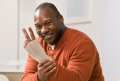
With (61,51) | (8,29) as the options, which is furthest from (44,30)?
(8,29)

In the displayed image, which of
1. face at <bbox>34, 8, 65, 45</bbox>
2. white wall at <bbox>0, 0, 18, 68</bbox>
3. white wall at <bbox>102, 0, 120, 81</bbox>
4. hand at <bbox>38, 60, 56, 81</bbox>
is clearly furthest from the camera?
white wall at <bbox>0, 0, 18, 68</bbox>

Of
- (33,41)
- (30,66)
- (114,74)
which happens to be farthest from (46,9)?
(114,74)

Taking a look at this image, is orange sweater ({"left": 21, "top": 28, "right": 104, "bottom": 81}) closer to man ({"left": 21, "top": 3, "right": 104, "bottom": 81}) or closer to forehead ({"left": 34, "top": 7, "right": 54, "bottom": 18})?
man ({"left": 21, "top": 3, "right": 104, "bottom": 81})

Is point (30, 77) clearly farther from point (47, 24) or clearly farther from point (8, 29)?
point (8, 29)

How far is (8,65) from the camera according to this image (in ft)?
8.03

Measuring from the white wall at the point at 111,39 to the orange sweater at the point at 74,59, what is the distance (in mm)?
612

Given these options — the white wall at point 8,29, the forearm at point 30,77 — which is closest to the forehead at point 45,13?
the forearm at point 30,77

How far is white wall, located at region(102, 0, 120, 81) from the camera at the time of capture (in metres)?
1.55

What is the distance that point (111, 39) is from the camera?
64.7 inches

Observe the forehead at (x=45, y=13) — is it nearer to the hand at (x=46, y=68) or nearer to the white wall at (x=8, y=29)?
the hand at (x=46, y=68)

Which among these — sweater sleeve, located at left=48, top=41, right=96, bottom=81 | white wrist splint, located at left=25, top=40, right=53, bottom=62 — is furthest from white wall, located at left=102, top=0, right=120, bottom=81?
white wrist splint, located at left=25, top=40, right=53, bottom=62

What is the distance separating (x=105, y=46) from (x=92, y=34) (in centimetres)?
17

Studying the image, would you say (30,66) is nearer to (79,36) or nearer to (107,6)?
(79,36)

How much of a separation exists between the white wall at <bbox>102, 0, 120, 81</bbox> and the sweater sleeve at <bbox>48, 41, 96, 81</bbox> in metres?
0.74
